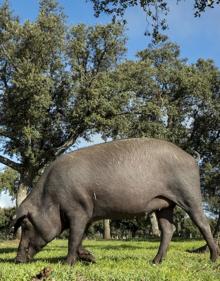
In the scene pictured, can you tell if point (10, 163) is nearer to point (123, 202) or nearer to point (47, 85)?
point (47, 85)

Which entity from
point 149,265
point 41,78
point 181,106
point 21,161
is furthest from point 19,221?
point 181,106

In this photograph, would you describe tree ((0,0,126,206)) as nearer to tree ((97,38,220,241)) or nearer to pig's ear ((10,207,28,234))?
tree ((97,38,220,241))

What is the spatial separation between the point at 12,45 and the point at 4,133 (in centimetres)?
585

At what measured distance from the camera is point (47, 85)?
31219 mm

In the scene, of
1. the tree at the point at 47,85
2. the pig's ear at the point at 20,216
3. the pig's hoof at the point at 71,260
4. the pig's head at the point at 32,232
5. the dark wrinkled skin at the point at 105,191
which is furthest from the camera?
the tree at the point at 47,85

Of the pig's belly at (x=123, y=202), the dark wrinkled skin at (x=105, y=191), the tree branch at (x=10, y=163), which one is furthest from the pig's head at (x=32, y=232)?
the tree branch at (x=10, y=163)

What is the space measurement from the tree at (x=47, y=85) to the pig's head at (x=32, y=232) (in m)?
21.0

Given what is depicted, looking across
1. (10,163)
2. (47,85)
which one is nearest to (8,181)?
(10,163)

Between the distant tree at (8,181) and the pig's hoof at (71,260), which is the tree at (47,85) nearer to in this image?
the pig's hoof at (71,260)

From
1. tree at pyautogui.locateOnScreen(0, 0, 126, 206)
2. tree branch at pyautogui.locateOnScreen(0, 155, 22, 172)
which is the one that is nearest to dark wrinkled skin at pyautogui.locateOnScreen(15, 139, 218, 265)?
tree at pyautogui.locateOnScreen(0, 0, 126, 206)

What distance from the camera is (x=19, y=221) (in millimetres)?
10125

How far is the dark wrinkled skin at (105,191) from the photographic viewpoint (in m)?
9.68

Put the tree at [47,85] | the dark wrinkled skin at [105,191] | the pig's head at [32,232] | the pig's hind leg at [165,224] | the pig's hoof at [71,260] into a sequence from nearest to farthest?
the pig's hoof at [71,260] < the dark wrinkled skin at [105,191] < the pig's head at [32,232] < the pig's hind leg at [165,224] < the tree at [47,85]

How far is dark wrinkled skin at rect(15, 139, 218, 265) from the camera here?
9680 millimetres
